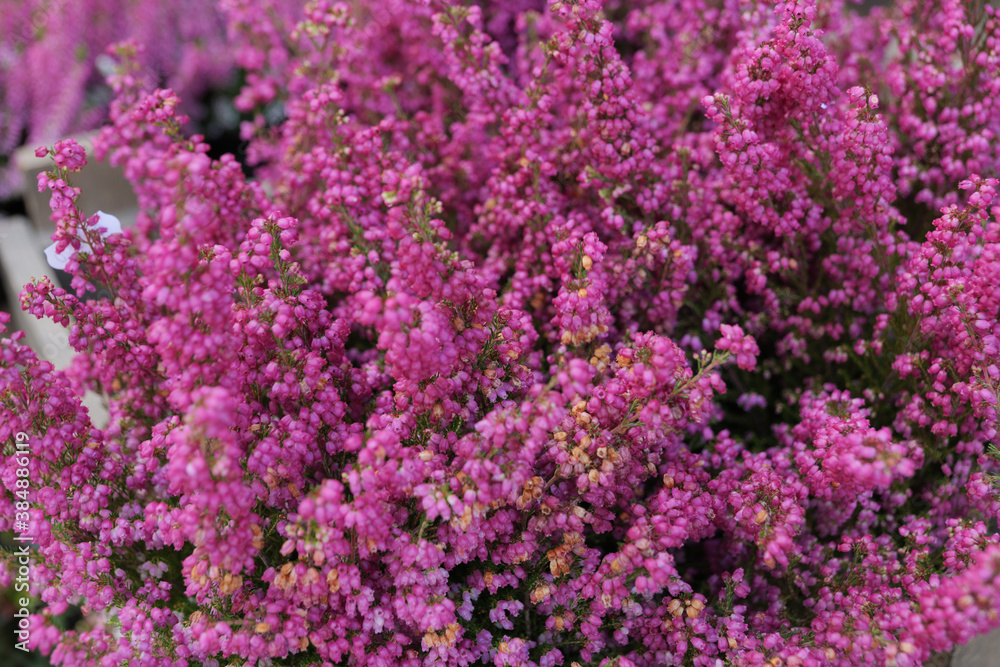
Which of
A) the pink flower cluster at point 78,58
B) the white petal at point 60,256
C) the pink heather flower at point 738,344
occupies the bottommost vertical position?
the pink flower cluster at point 78,58

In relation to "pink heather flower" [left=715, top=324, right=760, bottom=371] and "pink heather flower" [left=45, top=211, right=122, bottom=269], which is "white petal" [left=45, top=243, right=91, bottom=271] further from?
"pink heather flower" [left=715, top=324, right=760, bottom=371]

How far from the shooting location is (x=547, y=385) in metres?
1.19

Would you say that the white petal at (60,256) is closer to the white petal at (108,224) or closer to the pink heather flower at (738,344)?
the white petal at (108,224)

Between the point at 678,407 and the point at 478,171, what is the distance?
44.3 inches

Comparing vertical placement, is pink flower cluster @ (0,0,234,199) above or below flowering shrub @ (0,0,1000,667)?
below

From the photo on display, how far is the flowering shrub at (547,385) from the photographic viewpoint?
115 cm

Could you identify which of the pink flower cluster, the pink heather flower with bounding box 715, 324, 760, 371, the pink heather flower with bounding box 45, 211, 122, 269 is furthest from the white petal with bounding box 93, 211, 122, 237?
the pink flower cluster

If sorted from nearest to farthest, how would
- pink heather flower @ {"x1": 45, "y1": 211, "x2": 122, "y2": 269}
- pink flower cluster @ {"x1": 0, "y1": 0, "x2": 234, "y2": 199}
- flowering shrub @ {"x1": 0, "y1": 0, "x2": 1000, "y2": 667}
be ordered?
flowering shrub @ {"x1": 0, "y1": 0, "x2": 1000, "y2": 667} < pink heather flower @ {"x1": 45, "y1": 211, "x2": 122, "y2": 269} < pink flower cluster @ {"x1": 0, "y1": 0, "x2": 234, "y2": 199}

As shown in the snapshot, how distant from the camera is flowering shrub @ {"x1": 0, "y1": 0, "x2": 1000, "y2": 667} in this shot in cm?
115

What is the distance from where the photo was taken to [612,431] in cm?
127

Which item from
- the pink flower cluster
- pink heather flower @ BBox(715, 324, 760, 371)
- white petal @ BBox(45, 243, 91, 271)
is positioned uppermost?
pink heather flower @ BBox(715, 324, 760, 371)

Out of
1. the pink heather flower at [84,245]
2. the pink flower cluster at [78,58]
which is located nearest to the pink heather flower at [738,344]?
the pink heather flower at [84,245]

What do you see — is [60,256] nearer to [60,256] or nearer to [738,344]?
[60,256]

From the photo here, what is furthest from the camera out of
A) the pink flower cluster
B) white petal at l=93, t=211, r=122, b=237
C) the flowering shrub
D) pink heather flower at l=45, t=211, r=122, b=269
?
the pink flower cluster
